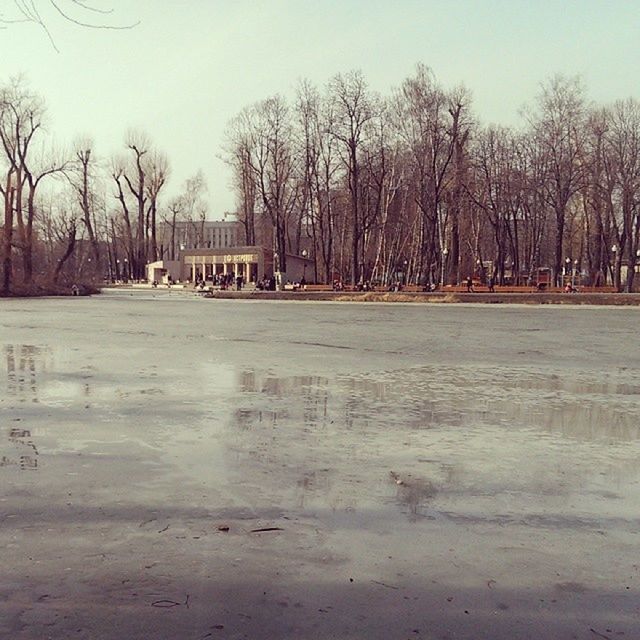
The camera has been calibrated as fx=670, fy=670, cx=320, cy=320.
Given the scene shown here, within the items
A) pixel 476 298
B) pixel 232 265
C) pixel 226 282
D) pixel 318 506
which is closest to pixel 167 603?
pixel 318 506

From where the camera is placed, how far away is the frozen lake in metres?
3.19

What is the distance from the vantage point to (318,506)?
4645mm

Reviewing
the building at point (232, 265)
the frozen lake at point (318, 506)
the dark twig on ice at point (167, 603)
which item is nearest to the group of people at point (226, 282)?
the building at point (232, 265)

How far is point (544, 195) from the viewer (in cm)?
5000

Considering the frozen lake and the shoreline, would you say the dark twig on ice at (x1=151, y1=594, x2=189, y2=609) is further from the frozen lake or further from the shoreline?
the shoreline

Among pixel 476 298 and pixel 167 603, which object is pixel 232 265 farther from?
pixel 167 603

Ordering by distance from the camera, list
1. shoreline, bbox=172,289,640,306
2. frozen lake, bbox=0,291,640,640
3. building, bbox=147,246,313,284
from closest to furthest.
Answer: frozen lake, bbox=0,291,640,640 → shoreline, bbox=172,289,640,306 → building, bbox=147,246,313,284

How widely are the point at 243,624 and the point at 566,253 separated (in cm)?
7894

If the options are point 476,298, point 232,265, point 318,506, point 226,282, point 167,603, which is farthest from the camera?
point 232,265

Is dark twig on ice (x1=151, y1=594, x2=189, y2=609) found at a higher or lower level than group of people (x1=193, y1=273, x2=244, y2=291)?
lower

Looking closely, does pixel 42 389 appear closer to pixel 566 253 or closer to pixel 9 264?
pixel 9 264

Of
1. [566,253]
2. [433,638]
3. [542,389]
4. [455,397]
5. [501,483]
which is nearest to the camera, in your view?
[433,638]

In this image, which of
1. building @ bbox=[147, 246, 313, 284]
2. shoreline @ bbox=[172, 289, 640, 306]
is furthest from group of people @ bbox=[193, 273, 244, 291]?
shoreline @ bbox=[172, 289, 640, 306]

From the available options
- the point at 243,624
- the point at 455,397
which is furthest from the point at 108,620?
the point at 455,397
